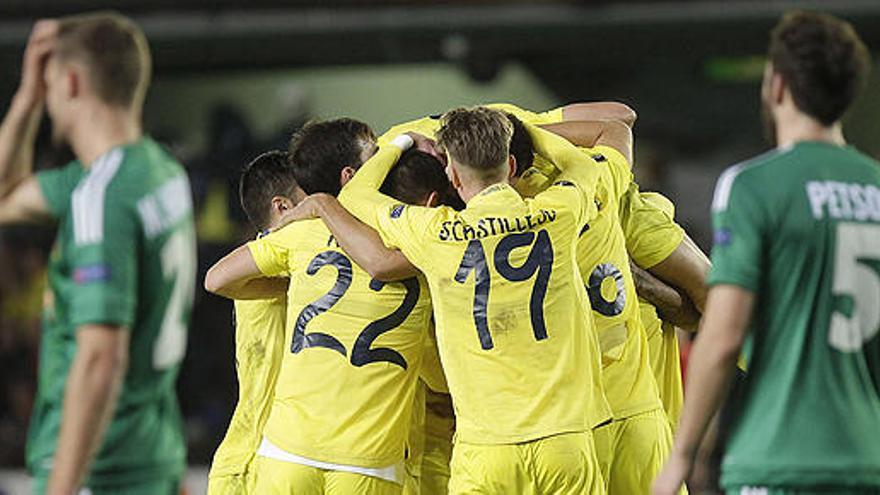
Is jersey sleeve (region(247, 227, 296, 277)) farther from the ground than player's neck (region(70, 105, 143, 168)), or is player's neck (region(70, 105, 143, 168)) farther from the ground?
player's neck (region(70, 105, 143, 168))

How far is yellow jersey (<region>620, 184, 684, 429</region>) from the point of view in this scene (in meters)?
7.40

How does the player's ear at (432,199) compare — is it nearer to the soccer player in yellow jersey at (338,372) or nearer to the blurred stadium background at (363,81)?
the soccer player in yellow jersey at (338,372)

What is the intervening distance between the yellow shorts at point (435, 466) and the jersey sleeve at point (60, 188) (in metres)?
2.72

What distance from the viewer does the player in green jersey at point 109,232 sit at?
497cm

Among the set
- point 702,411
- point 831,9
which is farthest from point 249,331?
point 831,9

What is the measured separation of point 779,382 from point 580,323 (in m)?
1.40

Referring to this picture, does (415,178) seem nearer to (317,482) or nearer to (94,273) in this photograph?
(317,482)

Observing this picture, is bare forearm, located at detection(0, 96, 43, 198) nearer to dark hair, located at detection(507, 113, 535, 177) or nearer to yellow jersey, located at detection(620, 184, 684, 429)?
dark hair, located at detection(507, 113, 535, 177)

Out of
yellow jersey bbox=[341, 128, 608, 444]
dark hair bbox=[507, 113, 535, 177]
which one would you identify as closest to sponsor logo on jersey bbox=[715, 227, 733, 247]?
yellow jersey bbox=[341, 128, 608, 444]

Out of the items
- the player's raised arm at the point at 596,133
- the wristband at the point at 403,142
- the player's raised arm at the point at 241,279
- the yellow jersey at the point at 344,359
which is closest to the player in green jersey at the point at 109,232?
the yellow jersey at the point at 344,359

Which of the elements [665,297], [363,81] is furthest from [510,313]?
[363,81]

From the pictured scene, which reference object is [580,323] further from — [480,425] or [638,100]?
[638,100]

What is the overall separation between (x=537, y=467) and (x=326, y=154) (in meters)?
1.70

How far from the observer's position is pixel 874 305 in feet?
16.9
